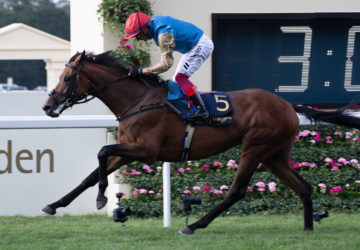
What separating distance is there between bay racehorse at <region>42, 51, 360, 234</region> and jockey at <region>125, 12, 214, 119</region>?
0.16m

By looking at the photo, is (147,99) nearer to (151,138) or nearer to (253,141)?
(151,138)

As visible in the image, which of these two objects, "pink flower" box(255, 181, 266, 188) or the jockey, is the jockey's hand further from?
"pink flower" box(255, 181, 266, 188)

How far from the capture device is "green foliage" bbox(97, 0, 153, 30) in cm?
763

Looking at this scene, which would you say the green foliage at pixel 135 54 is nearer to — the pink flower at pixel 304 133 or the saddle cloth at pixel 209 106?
the pink flower at pixel 304 133

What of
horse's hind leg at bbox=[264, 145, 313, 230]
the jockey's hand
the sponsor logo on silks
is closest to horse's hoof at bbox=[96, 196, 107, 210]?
the jockey's hand

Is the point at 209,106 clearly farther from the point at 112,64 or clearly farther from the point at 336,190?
the point at 336,190

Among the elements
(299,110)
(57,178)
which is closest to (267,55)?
(299,110)

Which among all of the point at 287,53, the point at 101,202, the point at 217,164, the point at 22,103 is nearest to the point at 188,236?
the point at 101,202

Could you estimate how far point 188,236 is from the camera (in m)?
5.13

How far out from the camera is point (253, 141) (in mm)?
5391

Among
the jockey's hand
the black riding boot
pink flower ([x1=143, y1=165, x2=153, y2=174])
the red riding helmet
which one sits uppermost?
the red riding helmet

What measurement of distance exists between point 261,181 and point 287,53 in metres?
1.82

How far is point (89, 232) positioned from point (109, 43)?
2.97 m

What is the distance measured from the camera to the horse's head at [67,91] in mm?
5059
